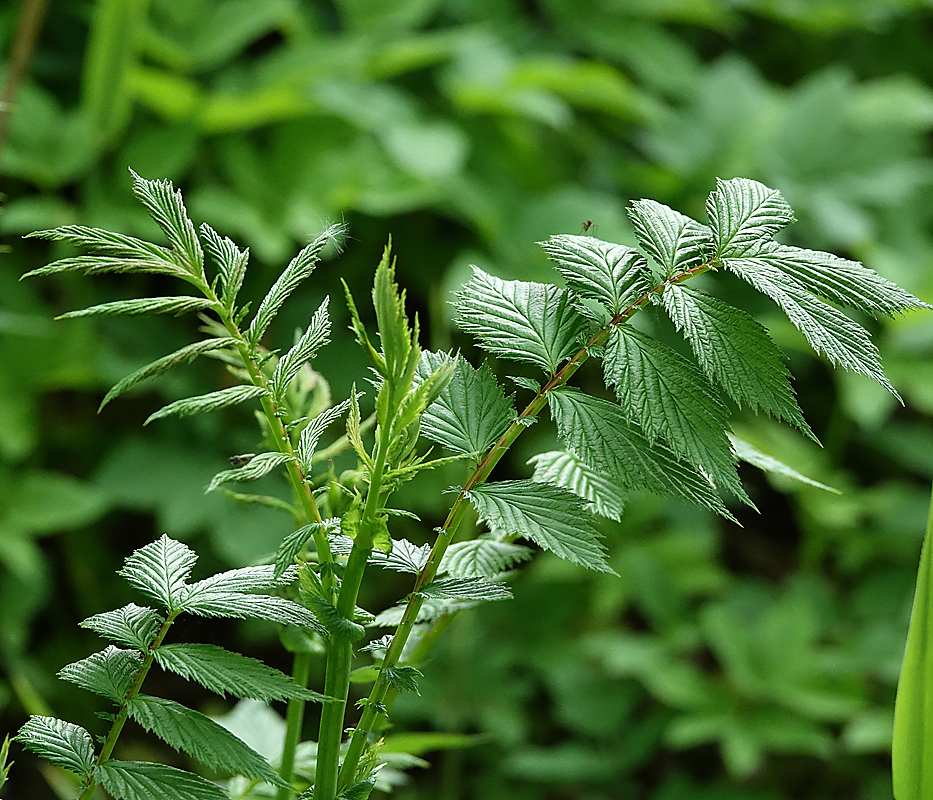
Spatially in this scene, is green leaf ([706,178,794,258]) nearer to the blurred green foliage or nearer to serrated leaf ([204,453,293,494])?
serrated leaf ([204,453,293,494])

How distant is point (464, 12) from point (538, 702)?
1.19m

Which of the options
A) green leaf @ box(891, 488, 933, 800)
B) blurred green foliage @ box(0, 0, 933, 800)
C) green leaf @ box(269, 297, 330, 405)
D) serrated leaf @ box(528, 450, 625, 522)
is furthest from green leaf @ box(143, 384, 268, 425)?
blurred green foliage @ box(0, 0, 933, 800)

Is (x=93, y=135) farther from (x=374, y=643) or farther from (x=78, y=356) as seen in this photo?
(x=374, y=643)

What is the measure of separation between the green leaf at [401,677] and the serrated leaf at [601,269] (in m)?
0.12

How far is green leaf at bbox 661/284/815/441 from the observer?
0.27 meters

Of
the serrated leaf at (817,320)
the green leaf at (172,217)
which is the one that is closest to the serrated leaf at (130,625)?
the green leaf at (172,217)

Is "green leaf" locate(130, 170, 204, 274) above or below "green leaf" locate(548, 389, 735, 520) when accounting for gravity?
above

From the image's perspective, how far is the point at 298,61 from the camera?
1360 millimetres

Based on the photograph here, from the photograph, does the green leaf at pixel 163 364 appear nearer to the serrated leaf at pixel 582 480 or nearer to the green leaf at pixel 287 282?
the green leaf at pixel 287 282

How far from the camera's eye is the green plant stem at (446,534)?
11.0 inches

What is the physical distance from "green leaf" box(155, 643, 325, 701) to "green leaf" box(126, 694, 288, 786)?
1cm

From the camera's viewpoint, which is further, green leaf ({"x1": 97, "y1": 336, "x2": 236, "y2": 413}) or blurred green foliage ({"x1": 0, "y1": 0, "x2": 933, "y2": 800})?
blurred green foliage ({"x1": 0, "y1": 0, "x2": 933, "y2": 800})

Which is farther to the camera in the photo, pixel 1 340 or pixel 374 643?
pixel 1 340

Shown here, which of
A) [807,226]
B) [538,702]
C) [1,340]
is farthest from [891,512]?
[1,340]
